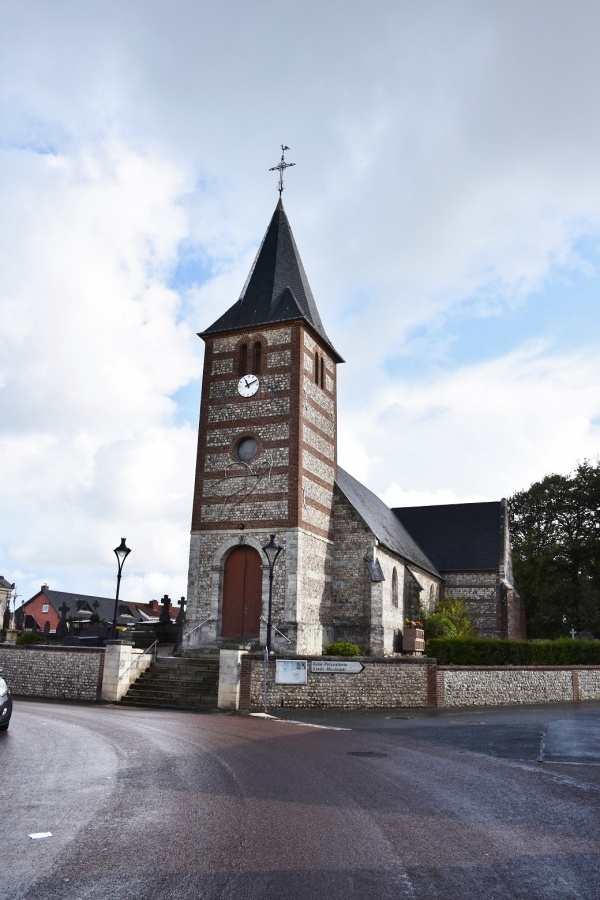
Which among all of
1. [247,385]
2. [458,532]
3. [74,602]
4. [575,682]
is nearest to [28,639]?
[247,385]

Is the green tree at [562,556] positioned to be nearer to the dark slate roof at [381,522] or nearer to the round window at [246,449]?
the dark slate roof at [381,522]

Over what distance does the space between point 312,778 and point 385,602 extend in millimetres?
19888

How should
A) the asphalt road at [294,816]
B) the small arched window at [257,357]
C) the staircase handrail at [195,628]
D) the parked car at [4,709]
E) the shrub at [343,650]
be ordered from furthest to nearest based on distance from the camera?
the small arched window at [257,357] → the staircase handrail at [195,628] → the shrub at [343,650] → the parked car at [4,709] → the asphalt road at [294,816]

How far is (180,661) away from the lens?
23.2m

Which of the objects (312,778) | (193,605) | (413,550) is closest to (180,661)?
(193,605)

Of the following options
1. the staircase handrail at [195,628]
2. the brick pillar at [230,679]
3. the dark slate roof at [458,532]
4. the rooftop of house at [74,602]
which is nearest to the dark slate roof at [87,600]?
the rooftop of house at [74,602]

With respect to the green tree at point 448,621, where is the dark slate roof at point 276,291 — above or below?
above

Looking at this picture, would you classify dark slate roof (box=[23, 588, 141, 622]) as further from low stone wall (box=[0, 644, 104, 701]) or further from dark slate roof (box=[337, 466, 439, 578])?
low stone wall (box=[0, 644, 104, 701])

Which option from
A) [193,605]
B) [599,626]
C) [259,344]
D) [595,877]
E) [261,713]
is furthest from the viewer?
[599,626]

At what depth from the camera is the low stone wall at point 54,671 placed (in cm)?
2186

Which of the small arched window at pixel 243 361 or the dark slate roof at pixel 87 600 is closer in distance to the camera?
the small arched window at pixel 243 361

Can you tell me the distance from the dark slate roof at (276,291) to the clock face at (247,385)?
213cm

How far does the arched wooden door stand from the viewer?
25.9 m

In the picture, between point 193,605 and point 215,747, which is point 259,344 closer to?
point 193,605
